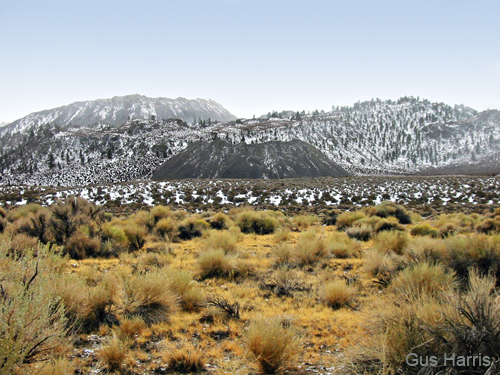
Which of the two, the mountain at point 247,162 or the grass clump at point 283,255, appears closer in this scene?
the grass clump at point 283,255

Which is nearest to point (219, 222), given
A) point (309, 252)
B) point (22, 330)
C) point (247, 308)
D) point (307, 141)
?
point (309, 252)

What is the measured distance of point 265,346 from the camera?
420 centimetres

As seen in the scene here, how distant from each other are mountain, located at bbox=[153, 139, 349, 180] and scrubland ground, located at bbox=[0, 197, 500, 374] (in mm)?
66284

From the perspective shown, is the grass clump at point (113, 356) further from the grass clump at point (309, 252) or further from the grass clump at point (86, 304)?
the grass clump at point (309, 252)

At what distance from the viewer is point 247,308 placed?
6.39 m

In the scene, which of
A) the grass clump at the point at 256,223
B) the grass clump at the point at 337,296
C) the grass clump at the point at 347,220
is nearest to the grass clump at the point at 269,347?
the grass clump at the point at 337,296

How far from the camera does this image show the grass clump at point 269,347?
4191mm

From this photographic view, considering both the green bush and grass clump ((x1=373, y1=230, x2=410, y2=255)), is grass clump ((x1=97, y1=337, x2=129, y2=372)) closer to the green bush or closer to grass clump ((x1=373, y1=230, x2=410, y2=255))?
the green bush

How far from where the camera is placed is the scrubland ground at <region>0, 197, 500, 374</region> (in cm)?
342

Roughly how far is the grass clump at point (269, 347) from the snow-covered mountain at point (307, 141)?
8322cm

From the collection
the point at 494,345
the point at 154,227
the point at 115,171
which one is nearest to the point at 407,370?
the point at 494,345

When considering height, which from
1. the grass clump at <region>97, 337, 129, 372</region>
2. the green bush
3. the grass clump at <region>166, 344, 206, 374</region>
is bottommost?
the grass clump at <region>166, 344, 206, 374</region>

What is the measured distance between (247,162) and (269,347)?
7859 cm

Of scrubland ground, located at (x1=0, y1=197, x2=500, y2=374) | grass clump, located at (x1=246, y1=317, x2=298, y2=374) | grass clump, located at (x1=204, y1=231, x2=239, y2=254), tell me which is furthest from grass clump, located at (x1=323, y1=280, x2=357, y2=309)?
grass clump, located at (x1=204, y1=231, x2=239, y2=254)
